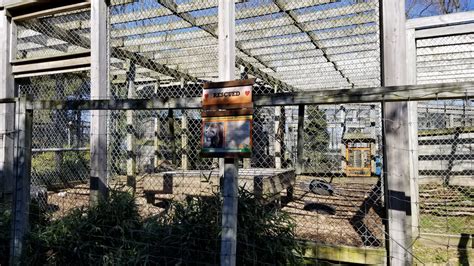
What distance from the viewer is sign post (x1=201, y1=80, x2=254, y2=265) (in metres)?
2.15

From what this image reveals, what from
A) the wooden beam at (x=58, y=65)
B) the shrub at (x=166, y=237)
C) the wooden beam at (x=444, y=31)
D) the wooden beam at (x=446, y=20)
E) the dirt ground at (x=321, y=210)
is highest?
the wooden beam at (x=446, y=20)

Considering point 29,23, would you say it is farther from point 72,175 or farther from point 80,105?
point 72,175

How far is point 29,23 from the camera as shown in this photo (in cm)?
472

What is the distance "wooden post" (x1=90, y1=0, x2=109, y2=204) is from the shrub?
1.69 feet

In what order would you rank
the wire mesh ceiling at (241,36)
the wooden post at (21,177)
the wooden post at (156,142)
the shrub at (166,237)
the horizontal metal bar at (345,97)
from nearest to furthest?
1. the horizontal metal bar at (345,97)
2. the shrub at (166,237)
3. the wooden post at (21,177)
4. the wire mesh ceiling at (241,36)
5. the wooden post at (156,142)

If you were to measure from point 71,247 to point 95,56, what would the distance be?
6.80ft

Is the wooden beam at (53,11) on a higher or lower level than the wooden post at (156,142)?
higher

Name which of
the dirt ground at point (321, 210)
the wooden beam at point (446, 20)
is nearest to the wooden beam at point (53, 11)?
the dirt ground at point (321, 210)

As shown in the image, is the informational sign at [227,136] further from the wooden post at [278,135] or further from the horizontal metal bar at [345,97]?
the wooden post at [278,135]

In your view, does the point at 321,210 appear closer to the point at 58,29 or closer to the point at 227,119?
the point at 227,119

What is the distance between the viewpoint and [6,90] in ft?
14.9

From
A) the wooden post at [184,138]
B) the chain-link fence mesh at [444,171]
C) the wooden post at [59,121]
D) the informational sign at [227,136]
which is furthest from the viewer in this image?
the wooden post at [184,138]

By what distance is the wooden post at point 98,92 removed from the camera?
3777 mm

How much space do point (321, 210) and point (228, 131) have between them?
3.59m
